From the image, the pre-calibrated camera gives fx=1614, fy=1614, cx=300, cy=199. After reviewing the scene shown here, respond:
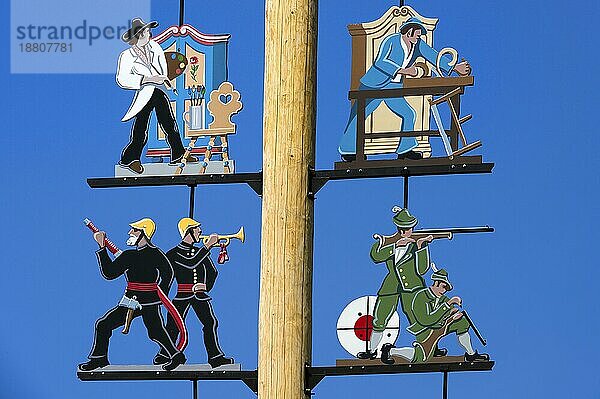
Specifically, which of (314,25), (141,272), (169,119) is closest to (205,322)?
(141,272)

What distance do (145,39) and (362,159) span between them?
31.6 inches

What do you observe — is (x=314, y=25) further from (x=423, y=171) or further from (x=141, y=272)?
(x=141, y=272)

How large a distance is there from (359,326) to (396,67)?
788 millimetres

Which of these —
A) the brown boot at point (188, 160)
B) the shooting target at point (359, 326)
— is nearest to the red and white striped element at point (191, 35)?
the brown boot at point (188, 160)

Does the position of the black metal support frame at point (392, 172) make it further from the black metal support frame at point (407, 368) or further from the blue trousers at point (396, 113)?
the black metal support frame at point (407, 368)

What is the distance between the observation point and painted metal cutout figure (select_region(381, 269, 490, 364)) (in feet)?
15.6

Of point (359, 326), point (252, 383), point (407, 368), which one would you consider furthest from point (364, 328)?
point (252, 383)

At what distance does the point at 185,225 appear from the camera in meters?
4.91

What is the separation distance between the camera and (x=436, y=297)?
15.7ft

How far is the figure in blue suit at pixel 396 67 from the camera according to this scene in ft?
15.9

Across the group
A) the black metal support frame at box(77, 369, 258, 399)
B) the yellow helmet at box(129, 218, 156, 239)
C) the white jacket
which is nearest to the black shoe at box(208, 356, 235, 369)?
the black metal support frame at box(77, 369, 258, 399)

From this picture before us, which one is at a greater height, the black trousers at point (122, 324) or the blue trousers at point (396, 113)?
the blue trousers at point (396, 113)

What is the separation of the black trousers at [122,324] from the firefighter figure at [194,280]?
21mm

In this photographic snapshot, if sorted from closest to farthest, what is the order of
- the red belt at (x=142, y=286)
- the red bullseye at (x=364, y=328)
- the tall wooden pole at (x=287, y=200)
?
the tall wooden pole at (x=287, y=200)
the red bullseye at (x=364, y=328)
the red belt at (x=142, y=286)
